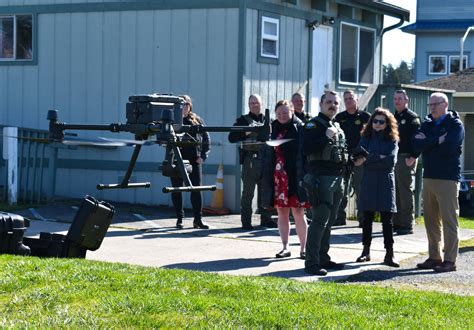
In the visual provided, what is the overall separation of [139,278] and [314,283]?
1.69m

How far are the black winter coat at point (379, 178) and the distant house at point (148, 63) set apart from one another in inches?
183

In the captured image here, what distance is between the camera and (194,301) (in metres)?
7.94

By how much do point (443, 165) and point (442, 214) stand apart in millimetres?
559

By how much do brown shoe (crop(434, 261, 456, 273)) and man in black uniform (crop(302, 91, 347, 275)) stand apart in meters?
1.36

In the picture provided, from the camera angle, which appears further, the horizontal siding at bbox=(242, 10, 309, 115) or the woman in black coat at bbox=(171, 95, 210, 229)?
the horizontal siding at bbox=(242, 10, 309, 115)

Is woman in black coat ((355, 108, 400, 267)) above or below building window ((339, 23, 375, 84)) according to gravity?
below

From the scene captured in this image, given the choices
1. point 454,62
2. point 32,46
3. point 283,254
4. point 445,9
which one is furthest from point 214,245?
point 445,9

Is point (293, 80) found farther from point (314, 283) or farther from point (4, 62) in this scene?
point (314, 283)

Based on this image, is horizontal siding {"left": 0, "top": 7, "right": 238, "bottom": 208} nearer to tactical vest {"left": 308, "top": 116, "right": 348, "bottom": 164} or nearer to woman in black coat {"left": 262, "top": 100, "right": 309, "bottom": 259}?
woman in black coat {"left": 262, "top": 100, "right": 309, "bottom": 259}

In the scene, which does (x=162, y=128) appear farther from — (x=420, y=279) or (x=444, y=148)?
(x=444, y=148)

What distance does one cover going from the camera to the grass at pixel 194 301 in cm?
745

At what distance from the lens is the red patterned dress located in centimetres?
1128

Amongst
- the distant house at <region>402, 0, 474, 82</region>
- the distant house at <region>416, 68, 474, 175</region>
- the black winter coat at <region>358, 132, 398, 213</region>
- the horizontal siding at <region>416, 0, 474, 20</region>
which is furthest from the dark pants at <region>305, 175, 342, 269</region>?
the horizontal siding at <region>416, 0, 474, 20</region>

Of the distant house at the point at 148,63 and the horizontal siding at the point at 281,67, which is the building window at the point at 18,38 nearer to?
the distant house at the point at 148,63
